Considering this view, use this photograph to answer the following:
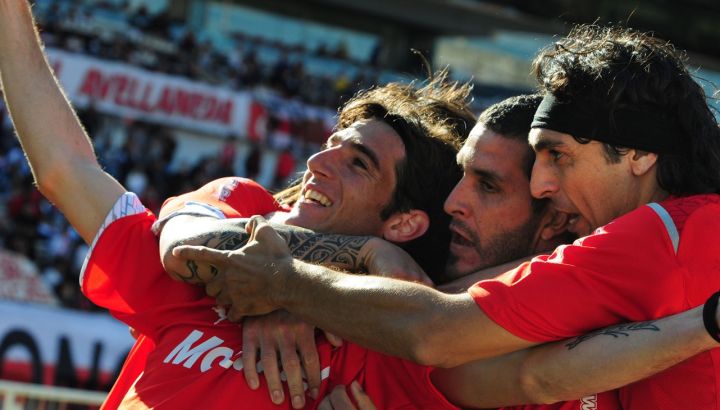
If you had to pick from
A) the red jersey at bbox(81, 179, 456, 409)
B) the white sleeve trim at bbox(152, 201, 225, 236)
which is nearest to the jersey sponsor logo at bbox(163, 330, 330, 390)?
the red jersey at bbox(81, 179, 456, 409)

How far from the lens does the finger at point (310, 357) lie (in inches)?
120

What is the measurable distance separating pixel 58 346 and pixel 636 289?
972 centimetres

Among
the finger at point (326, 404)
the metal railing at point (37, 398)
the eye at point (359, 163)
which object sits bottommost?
the metal railing at point (37, 398)

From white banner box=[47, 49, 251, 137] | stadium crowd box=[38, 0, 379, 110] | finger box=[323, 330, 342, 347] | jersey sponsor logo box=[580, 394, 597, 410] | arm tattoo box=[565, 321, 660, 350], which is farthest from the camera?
stadium crowd box=[38, 0, 379, 110]

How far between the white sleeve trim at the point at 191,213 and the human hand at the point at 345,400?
713 mm

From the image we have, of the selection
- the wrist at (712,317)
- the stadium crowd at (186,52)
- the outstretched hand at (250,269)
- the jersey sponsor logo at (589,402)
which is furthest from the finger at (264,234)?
the stadium crowd at (186,52)

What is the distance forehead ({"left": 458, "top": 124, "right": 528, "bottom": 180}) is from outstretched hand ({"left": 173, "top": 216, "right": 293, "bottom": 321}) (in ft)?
2.44

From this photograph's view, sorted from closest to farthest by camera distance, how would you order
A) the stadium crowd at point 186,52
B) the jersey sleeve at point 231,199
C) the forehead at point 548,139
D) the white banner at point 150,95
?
1. the forehead at point 548,139
2. the jersey sleeve at point 231,199
3. the white banner at point 150,95
4. the stadium crowd at point 186,52

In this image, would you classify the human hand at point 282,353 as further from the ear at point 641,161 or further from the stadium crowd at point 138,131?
the stadium crowd at point 138,131

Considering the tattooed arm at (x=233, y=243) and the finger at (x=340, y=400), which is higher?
the tattooed arm at (x=233, y=243)

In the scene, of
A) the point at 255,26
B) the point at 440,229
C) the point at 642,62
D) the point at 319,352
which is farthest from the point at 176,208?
the point at 255,26

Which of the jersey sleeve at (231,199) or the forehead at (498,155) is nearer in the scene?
the forehead at (498,155)

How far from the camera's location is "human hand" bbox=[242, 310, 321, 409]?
3021 mm

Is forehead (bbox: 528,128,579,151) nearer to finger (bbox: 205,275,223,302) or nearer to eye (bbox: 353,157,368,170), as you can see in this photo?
eye (bbox: 353,157,368,170)
